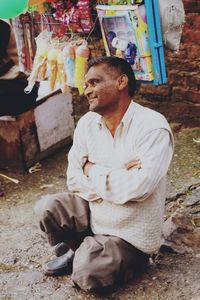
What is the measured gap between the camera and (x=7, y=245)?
3.79 meters

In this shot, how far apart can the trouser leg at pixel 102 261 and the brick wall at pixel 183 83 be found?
1990mm

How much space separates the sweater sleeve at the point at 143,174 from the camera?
2.78 m

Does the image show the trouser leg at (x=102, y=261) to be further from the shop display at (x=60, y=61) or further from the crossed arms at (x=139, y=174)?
the shop display at (x=60, y=61)

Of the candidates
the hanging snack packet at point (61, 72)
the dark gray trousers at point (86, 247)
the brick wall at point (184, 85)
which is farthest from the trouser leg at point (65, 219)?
the brick wall at point (184, 85)

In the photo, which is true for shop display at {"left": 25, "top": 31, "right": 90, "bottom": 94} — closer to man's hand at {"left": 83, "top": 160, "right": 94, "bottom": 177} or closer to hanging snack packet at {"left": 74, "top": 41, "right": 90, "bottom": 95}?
hanging snack packet at {"left": 74, "top": 41, "right": 90, "bottom": 95}

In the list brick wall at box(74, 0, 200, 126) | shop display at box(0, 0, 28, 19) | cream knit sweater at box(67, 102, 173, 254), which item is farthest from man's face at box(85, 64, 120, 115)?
brick wall at box(74, 0, 200, 126)

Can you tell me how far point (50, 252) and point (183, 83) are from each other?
2072mm

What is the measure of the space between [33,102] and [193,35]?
1.53 m

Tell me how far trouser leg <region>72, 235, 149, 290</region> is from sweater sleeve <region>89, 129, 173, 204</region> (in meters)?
0.27

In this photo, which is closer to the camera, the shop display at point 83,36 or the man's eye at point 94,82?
the man's eye at point 94,82

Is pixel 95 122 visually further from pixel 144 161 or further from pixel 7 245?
pixel 7 245

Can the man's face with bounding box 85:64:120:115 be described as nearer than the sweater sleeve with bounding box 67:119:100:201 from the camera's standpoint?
Yes

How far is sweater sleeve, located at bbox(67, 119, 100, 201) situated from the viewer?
309cm

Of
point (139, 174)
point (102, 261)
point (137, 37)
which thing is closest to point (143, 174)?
point (139, 174)
